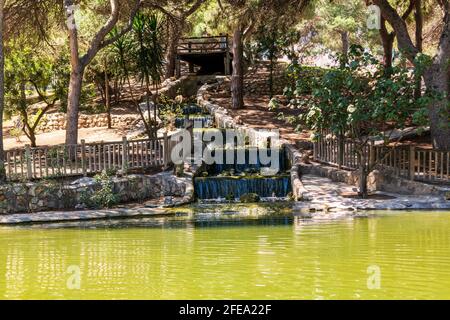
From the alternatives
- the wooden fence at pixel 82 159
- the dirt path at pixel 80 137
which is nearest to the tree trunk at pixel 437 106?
the wooden fence at pixel 82 159

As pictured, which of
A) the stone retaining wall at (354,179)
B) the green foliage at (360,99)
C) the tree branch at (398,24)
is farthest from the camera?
the tree branch at (398,24)

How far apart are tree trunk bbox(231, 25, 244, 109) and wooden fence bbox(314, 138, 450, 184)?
10.1 meters

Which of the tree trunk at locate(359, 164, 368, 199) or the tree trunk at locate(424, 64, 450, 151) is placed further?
the tree trunk at locate(424, 64, 450, 151)

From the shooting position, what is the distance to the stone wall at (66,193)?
19.1 meters

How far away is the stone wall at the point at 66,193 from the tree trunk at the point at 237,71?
11.7 meters

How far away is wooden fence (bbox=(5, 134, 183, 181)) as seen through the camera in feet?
65.8

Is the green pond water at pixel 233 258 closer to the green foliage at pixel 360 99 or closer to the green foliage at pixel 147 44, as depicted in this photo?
the green foliage at pixel 360 99

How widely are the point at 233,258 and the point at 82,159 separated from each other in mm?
10007

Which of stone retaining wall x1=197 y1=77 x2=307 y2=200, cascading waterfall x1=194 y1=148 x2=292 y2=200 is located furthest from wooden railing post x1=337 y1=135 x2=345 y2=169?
cascading waterfall x1=194 y1=148 x2=292 y2=200

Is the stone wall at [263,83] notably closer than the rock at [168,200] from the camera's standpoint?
No

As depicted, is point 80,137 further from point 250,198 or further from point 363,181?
point 363,181

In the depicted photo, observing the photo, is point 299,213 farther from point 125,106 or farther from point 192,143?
point 125,106

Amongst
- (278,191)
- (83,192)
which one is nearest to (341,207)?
(278,191)

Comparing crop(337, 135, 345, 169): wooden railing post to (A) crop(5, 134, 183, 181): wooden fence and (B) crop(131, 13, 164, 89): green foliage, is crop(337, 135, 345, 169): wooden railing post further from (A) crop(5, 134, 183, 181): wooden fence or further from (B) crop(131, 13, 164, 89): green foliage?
(B) crop(131, 13, 164, 89): green foliage
